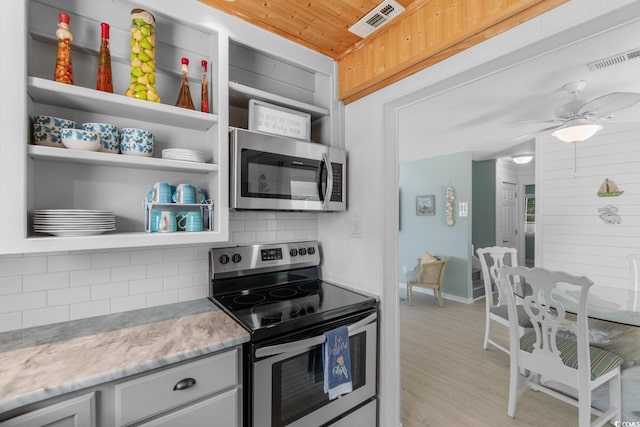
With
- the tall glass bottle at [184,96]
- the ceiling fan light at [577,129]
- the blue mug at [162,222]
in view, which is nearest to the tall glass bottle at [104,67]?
the tall glass bottle at [184,96]

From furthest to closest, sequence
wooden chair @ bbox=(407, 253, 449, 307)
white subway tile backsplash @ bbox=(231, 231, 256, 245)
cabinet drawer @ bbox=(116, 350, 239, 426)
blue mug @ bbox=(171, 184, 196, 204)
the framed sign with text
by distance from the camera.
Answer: wooden chair @ bbox=(407, 253, 449, 307) < white subway tile backsplash @ bbox=(231, 231, 256, 245) < the framed sign with text < blue mug @ bbox=(171, 184, 196, 204) < cabinet drawer @ bbox=(116, 350, 239, 426)

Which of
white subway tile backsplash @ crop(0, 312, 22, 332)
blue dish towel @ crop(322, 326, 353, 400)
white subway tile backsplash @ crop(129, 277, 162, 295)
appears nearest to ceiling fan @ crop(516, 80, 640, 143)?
blue dish towel @ crop(322, 326, 353, 400)

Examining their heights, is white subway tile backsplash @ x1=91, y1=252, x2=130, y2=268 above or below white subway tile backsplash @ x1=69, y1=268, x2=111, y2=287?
above

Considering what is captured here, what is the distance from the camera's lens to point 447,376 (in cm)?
251

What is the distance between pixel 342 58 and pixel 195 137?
108 cm

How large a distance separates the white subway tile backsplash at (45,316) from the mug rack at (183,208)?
503mm

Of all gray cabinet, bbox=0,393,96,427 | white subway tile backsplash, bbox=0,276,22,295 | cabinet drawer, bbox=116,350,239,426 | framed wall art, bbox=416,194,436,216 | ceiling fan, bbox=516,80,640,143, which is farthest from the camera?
framed wall art, bbox=416,194,436,216

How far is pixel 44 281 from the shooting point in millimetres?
1307

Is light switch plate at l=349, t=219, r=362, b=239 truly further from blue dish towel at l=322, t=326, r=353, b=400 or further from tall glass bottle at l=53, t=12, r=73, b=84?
tall glass bottle at l=53, t=12, r=73, b=84

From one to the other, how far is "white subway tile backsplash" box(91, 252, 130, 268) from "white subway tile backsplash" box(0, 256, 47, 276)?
7.0 inches

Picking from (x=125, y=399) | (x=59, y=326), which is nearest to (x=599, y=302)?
(x=125, y=399)

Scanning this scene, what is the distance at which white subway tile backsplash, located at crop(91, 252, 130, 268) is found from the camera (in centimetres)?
141

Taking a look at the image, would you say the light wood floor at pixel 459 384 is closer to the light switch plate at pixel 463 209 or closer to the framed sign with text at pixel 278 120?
the light switch plate at pixel 463 209

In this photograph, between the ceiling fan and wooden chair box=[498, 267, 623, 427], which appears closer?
wooden chair box=[498, 267, 623, 427]
